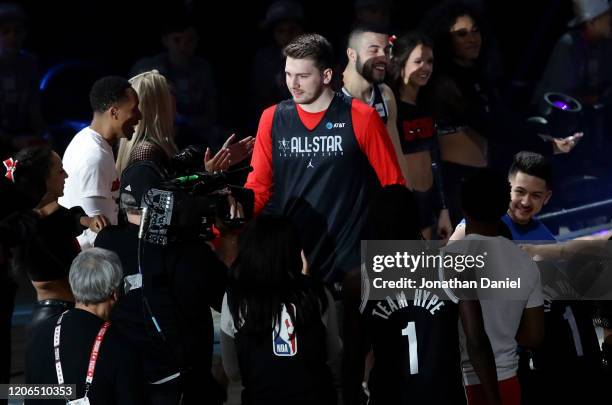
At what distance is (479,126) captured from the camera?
808 centimetres

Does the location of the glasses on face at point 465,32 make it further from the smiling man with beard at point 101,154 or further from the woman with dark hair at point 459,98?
the smiling man with beard at point 101,154

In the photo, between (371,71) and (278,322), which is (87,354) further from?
(371,71)

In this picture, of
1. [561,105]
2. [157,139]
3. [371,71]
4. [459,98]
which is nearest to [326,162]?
[157,139]

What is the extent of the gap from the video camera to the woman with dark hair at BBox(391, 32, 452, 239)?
215cm

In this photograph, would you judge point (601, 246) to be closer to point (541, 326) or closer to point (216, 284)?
point (541, 326)

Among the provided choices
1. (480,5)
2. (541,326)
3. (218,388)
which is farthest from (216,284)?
(480,5)

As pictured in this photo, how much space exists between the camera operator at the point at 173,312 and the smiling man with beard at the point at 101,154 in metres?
1.01

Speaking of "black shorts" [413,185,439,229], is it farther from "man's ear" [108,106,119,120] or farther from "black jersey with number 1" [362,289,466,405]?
"black jersey with number 1" [362,289,466,405]

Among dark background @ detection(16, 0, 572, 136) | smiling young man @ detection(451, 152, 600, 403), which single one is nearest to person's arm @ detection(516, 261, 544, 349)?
smiling young man @ detection(451, 152, 600, 403)

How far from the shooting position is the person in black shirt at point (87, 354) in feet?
14.9

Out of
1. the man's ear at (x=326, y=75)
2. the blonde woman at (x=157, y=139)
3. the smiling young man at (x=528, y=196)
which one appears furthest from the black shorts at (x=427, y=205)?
the man's ear at (x=326, y=75)

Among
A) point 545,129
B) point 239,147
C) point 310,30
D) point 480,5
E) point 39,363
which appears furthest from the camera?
point 310,30

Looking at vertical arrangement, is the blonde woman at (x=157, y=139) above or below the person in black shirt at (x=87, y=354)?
above

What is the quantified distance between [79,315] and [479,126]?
160 inches
